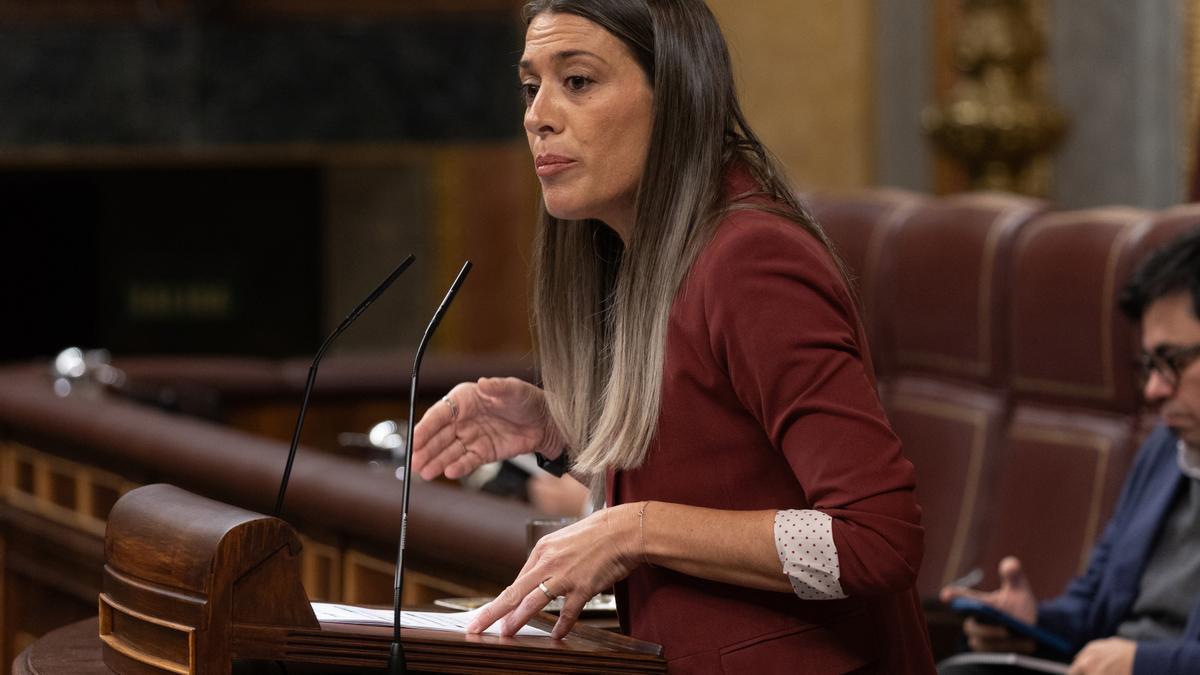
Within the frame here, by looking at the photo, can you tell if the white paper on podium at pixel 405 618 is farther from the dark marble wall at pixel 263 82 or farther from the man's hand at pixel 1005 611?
the dark marble wall at pixel 263 82

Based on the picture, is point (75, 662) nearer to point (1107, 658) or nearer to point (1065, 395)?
point (1107, 658)

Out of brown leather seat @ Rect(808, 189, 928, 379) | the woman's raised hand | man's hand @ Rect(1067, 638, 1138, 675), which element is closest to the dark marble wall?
brown leather seat @ Rect(808, 189, 928, 379)

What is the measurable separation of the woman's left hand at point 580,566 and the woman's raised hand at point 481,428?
0.29 m

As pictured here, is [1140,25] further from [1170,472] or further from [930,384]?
[1170,472]

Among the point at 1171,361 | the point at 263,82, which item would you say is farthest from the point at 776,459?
the point at 263,82

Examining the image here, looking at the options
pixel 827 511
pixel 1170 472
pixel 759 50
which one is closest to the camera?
pixel 827 511

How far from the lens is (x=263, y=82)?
6754mm

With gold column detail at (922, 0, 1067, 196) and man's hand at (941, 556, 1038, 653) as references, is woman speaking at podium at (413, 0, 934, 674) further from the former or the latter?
gold column detail at (922, 0, 1067, 196)

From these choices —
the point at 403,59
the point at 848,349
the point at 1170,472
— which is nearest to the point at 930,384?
the point at 1170,472

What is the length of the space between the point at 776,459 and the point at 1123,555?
143cm

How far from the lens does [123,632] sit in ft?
5.28

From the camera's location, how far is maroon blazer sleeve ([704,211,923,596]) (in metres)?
1.44

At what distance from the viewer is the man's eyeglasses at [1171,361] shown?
2.70m

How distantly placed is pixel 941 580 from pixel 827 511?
2531mm
